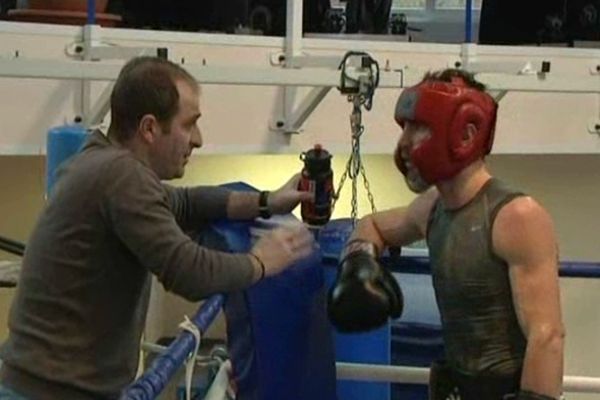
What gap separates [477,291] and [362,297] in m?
0.23

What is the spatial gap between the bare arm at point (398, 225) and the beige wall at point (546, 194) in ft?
5.19

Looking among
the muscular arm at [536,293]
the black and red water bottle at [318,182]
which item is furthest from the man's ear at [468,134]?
the black and red water bottle at [318,182]

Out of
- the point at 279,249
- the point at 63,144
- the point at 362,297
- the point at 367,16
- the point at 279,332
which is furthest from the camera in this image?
the point at 367,16

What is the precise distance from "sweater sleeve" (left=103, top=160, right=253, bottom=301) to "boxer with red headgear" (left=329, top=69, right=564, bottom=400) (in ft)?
1.28

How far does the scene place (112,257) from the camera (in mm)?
1791

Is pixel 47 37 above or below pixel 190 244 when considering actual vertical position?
above

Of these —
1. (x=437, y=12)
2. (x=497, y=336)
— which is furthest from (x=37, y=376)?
(x=437, y=12)

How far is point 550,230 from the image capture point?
185cm

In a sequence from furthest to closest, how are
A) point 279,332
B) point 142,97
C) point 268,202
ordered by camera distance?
point 268,202 < point 279,332 < point 142,97

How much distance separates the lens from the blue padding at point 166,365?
1.53m

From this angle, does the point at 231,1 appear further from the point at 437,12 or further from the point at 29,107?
the point at 437,12

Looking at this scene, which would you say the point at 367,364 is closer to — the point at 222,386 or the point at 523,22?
the point at 222,386

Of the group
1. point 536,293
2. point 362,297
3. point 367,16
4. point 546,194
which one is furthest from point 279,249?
point 546,194

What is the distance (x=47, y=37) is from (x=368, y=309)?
1.47 meters
